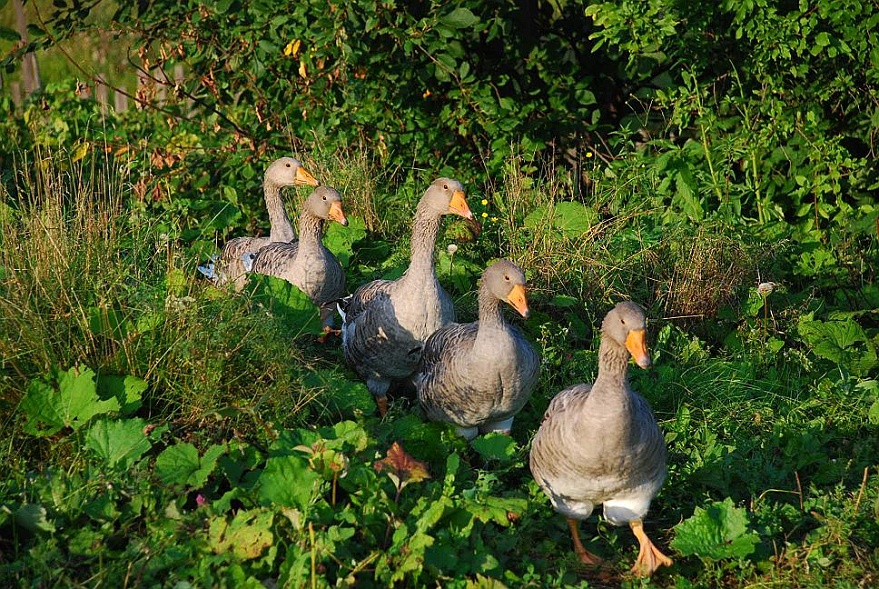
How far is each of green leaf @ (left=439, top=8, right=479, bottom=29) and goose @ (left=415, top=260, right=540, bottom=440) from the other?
259cm

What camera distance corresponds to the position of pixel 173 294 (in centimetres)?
498

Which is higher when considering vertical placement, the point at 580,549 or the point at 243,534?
the point at 243,534

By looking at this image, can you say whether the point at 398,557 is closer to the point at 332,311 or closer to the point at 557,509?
the point at 557,509

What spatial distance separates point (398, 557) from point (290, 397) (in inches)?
45.9

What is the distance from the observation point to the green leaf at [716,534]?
420 centimetres

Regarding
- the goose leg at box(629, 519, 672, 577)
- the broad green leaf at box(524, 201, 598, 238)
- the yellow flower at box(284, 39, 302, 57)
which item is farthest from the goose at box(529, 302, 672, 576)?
the yellow flower at box(284, 39, 302, 57)

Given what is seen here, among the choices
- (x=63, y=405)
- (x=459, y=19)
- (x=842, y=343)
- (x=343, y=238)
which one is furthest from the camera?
(x=343, y=238)

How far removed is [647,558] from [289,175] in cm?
432

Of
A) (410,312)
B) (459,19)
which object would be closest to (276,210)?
(459,19)

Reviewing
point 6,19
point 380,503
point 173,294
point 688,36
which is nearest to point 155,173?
point 173,294

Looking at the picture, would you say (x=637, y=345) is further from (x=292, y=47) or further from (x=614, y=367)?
(x=292, y=47)

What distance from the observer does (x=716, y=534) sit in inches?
168

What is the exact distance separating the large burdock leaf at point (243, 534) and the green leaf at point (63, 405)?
3.17 feet

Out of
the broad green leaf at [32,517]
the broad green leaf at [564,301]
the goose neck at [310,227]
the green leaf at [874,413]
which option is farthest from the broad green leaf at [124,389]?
the green leaf at [874,413]
